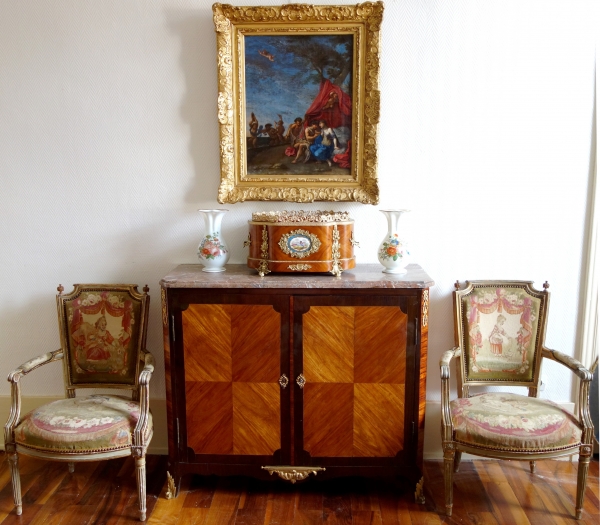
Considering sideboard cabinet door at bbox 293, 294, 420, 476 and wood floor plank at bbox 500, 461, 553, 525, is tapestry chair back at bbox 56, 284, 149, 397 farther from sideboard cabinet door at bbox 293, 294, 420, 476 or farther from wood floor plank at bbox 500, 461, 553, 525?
wood floor plank at bbox 500, 461, 553, 525

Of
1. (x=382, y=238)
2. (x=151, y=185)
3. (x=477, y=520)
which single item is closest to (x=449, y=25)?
(x=382, y=238)

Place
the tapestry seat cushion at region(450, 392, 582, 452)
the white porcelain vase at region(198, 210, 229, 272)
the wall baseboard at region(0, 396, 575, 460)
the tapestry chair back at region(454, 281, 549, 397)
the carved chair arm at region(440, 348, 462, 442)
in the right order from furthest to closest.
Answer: the wall baseboard at region(0, 396, 575, 460) < the tapestry chair back at region(454, 281, 549, 397) < the white porcelain vase at region(198, 210, 229, 272) < the carved chair arm at region(440, 348, 462, 442) < the tapestry seat cushion at region(450, 392, 582, 452)

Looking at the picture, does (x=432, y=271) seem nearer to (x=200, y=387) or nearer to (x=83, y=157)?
(x=200, y=387)

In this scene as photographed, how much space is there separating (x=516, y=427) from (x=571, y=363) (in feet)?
1.47

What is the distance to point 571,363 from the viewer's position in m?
2.64

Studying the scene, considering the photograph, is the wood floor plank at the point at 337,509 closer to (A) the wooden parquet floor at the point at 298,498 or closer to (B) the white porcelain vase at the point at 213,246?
(A) the wooden parquet floor at the point at 298,498

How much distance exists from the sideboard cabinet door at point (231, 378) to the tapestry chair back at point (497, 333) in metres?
0.96

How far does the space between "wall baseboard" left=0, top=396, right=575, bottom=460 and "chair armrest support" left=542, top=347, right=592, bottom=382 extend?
0.48 m

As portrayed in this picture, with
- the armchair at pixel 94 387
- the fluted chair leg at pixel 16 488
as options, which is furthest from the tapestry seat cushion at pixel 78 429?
the fluted chair leg at pixel 16 488

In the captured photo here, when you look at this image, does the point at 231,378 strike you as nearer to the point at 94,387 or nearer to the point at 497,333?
the point at 94,387

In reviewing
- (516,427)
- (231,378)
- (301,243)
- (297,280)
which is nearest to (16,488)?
(231,378)

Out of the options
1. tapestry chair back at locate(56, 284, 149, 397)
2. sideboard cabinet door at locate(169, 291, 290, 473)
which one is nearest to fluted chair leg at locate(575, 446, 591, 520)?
sideboard cabinet door at locate(169, 291, 290, 473)

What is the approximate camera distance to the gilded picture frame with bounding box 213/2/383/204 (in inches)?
111

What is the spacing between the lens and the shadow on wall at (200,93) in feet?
9.45
